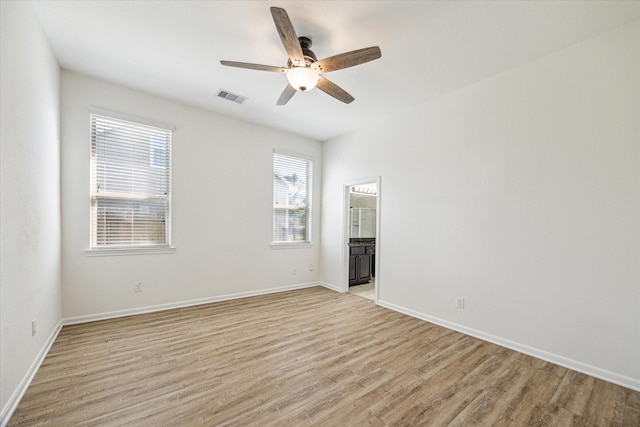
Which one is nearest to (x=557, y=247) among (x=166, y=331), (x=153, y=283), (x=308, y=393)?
(x=308, y=393)

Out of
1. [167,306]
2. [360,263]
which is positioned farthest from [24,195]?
[360,263]

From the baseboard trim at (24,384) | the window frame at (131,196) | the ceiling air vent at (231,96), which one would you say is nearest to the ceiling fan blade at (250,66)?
the ceiling air vent at (231,96)

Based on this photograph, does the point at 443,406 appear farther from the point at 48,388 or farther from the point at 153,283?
the point at 153,283

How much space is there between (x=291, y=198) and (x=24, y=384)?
157 inches

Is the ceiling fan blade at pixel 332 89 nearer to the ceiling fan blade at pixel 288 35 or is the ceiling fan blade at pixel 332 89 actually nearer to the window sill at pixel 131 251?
the ceiling fan blade at pixel 288 35

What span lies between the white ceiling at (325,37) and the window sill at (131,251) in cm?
215

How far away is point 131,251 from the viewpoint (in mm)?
3611

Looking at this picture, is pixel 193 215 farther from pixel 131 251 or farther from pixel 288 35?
pixel 288 35

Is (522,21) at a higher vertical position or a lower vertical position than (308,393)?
higher

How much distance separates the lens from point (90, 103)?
11.0 ft

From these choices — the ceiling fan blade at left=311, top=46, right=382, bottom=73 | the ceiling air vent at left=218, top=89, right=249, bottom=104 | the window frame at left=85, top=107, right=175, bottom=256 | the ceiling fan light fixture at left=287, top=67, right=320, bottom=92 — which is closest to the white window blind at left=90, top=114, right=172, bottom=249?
the window frame at left=85, top=107, right=175, bottom=256

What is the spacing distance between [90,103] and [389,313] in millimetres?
4845

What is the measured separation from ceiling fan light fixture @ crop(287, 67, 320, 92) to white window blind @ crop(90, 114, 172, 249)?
8.06 feet

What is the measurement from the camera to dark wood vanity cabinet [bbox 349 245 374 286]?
5496 millimetres
